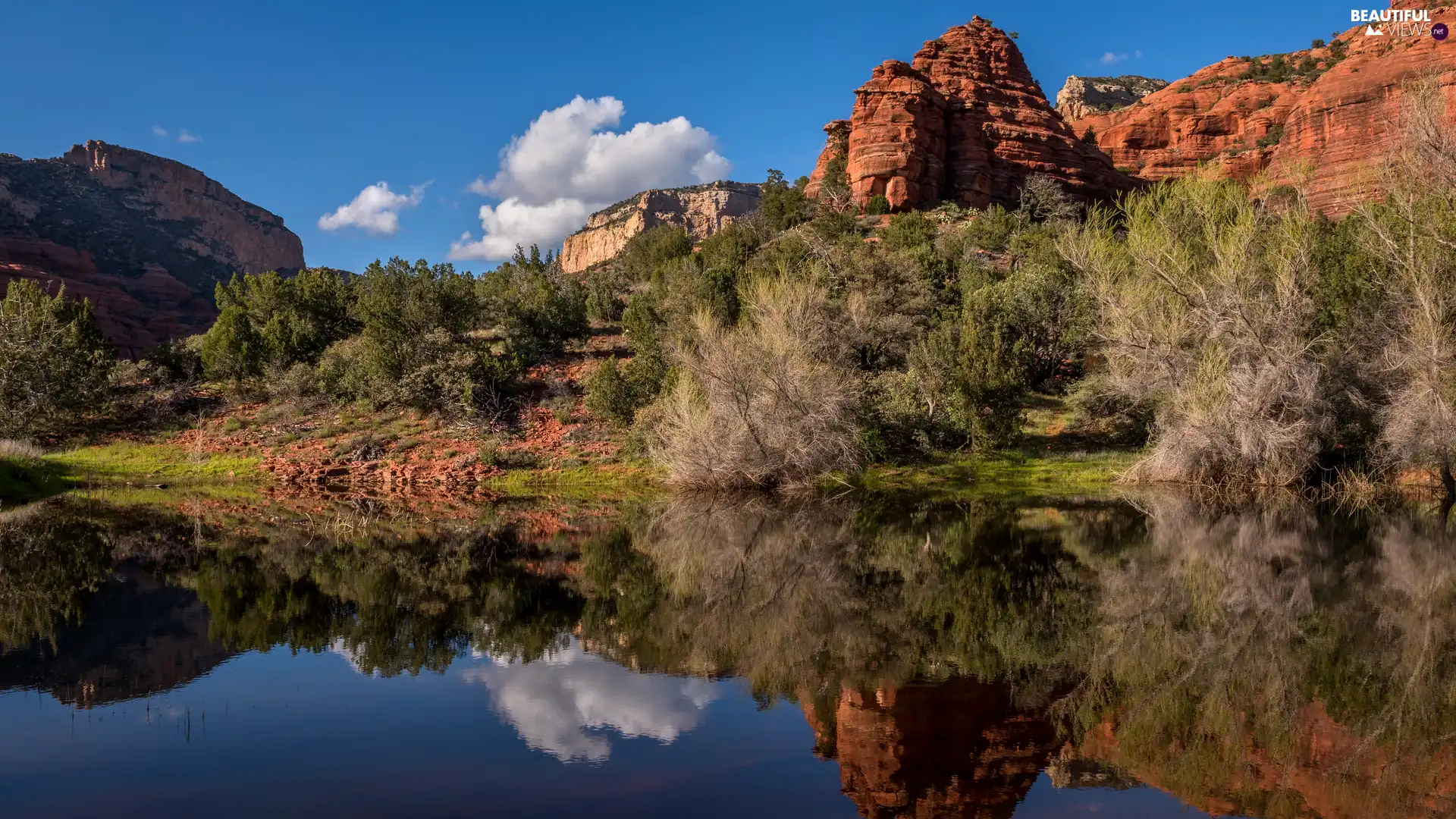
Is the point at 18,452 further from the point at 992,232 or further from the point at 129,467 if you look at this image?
the point at 992,232

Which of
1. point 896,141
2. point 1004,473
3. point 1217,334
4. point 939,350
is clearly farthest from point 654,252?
point 1217,334

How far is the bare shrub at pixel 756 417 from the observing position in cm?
3095

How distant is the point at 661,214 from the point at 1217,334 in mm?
152531

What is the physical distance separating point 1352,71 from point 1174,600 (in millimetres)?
94191

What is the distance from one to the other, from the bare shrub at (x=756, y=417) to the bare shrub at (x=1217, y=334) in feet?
35.1

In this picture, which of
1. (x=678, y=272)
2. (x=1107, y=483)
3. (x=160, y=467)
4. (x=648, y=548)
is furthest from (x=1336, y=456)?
(x=160, y=467)

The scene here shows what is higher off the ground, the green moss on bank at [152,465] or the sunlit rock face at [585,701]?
the green moss on bank at [152,465]

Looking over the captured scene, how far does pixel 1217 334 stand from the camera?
96.8 feet

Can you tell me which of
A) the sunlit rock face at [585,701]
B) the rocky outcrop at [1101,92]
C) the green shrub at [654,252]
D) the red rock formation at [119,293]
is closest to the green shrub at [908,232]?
the green shrub at [654,252]

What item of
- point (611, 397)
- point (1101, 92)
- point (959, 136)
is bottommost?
point (611, 397)

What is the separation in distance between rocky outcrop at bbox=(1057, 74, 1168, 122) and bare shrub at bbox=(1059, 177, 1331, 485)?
119507 mm

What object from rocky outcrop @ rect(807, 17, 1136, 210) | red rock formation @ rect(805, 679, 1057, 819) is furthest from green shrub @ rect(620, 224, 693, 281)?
red rock formation @ rect(805, 679, 1057, 819)

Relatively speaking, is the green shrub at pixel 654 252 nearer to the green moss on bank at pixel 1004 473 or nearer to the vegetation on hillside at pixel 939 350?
the vegetation on hillside at pixel 939 350

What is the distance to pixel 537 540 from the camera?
21.4 meters
